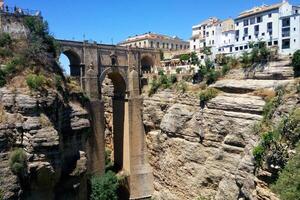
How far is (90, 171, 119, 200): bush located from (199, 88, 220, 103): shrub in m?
11.6

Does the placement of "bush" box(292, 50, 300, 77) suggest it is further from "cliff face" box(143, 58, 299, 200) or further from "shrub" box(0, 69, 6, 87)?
"shrub" box(0, 69, 6, 87)

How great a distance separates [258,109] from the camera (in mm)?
27203

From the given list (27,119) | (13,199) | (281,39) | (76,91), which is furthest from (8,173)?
(281,39)

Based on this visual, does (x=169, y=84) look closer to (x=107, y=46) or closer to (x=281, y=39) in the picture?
(x=107, y=46)

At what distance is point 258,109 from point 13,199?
17.8 metres

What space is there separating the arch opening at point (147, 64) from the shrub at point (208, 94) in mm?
12847

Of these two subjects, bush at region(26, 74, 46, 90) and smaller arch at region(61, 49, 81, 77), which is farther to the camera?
smaller arch at region(61, 49, 81, 77)

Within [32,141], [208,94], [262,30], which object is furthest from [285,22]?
[32,141]

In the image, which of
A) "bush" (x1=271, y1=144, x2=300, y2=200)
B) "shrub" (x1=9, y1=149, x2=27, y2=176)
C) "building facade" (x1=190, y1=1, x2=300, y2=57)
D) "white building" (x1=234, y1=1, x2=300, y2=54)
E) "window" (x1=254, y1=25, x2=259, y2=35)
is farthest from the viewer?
"window" (x1=254, y1=25, x2=259, y2=35)

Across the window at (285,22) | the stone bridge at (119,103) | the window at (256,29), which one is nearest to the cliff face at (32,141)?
the stone bridge at (119,103)

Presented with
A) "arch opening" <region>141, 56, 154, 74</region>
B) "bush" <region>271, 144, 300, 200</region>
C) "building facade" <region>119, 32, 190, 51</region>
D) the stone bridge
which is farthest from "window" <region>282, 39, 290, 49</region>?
"building facade" <region>119, 32, 190, 51</region>

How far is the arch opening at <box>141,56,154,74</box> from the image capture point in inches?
1744

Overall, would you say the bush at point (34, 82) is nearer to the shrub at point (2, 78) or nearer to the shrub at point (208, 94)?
the shrub at point (2, 78)

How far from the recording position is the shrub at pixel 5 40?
81.5 ft
